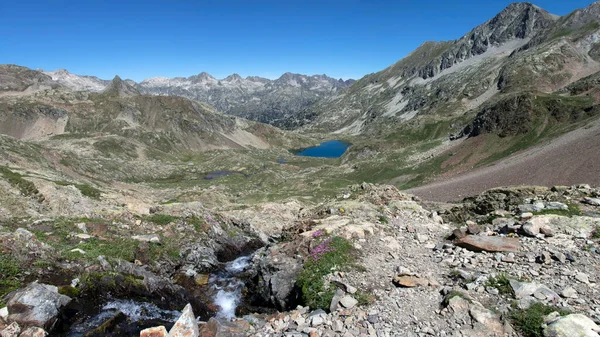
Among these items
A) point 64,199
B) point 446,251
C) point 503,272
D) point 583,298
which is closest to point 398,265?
point 446,251

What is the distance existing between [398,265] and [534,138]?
7912cm

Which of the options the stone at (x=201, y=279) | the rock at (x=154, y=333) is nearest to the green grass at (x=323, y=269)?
the rock at (x=154, y=333)

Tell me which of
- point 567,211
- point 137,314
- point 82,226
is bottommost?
point 137,314

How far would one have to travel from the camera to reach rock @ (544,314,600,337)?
447 inches

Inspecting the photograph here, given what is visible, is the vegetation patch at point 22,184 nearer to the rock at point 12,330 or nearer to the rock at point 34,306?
the rock at point 34,306

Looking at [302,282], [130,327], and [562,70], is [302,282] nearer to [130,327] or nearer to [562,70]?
[130,327]

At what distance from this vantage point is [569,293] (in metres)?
13.6

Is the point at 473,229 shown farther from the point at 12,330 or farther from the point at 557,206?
the point at 12,330

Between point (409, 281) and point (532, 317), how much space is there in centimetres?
540

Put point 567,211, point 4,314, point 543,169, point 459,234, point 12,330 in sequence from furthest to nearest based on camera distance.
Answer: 1. point 543,169
2. point 567,211
3. point 459,234
4. point 4,314
5. point 12,330

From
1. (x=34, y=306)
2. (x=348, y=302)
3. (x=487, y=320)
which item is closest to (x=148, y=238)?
(x=34, y=306)

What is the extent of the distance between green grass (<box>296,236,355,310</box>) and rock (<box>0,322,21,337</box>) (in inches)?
540

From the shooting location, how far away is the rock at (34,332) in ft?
50.2

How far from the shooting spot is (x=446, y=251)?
20.0 metres
